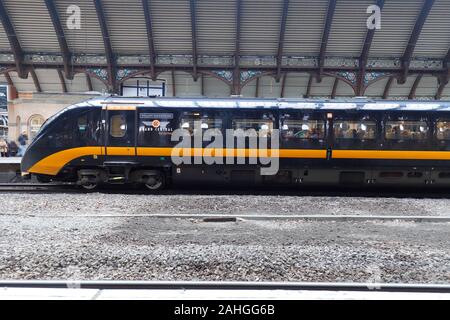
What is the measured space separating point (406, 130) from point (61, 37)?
18.2 meters

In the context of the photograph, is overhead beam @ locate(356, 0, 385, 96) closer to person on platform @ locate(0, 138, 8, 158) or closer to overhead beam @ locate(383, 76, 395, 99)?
overhead beam @ locate(383, 76, 395, 99)

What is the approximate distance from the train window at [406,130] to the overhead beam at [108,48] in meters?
15.7

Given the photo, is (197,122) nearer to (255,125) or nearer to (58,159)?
(255,125)

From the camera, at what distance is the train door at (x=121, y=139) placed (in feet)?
33.1

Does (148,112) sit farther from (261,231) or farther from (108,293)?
(108,293)

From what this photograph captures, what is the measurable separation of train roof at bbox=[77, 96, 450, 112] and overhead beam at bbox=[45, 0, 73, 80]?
448 inches

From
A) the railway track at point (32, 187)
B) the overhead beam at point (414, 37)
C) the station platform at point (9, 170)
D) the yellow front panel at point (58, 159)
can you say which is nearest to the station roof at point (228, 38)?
the overhead beam at point (414, 37)

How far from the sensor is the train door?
10.1m

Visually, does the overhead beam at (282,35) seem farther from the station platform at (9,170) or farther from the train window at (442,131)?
the station platform at (9,170)

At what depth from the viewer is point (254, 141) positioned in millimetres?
10172

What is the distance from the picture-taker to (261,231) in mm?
5957

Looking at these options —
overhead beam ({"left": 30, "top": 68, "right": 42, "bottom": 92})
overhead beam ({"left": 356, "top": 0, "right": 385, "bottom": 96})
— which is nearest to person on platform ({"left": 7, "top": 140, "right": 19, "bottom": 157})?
overhead beam ({"left": 30, "top": 68, "right": 42, "bottom": 92})
